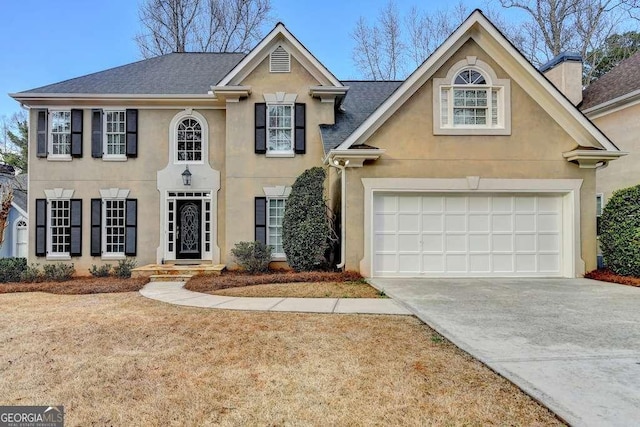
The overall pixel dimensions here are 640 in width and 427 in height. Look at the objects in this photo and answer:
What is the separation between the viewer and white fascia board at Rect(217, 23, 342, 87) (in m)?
12.3

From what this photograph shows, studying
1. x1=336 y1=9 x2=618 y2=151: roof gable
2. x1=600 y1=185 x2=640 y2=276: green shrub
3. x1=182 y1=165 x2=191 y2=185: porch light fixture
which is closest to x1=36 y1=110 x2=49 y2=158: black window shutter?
x1=182 y1=165 x2=191 y2=185: porch light fixture

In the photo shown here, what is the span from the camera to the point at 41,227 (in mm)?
13047

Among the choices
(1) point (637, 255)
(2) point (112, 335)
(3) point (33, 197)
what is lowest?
(2) point (112, 335)

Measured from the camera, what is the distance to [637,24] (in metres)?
19.6

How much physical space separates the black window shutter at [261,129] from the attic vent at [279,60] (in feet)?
4.08

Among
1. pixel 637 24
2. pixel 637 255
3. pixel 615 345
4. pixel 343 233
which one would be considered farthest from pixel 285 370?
pixel 637 24

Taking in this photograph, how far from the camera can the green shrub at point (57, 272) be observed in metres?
12.0

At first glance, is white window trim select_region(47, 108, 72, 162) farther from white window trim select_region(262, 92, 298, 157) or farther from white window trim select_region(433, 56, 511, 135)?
white window trim select_region(433, 56, 511, 135)

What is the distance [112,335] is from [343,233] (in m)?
6.34

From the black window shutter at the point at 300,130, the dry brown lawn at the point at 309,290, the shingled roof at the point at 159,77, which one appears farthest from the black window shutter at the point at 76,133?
the dry brown lawn at the point at 309,290

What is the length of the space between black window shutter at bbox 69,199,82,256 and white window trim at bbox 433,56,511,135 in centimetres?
1179

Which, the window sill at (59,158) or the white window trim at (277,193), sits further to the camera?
the window sill at (59,158)

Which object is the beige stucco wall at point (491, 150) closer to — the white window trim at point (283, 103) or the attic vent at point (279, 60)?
the white window trim at point (283, 103)

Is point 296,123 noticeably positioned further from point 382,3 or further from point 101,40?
point 382,3
